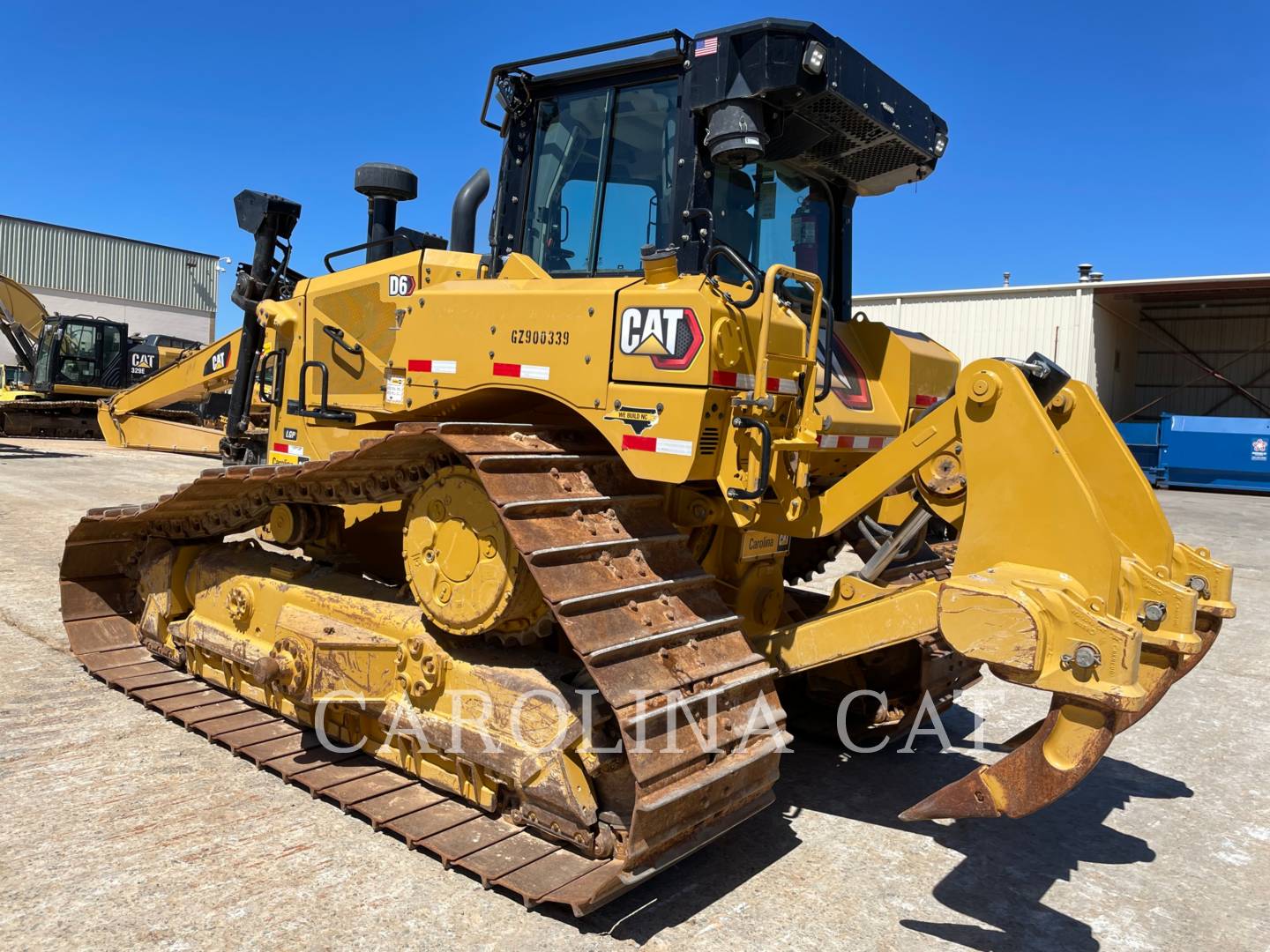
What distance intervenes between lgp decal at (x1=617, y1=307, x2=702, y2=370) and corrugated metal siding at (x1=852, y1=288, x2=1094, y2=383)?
23.3m

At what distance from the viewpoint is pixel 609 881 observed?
3211 mm

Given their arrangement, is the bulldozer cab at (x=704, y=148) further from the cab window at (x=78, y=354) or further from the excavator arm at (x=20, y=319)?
the excavator arm at (x=20, y=319)

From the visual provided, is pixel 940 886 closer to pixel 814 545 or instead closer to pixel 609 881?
pixel 609 881

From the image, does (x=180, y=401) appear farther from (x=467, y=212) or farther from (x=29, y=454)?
(x=29, y=454)

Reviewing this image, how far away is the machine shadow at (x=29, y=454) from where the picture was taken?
61.8 ft

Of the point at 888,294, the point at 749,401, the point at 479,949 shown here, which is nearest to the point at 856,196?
the point at 749,401

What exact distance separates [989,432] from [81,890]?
11.6ft

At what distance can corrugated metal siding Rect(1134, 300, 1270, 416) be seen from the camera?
2938 centimetres

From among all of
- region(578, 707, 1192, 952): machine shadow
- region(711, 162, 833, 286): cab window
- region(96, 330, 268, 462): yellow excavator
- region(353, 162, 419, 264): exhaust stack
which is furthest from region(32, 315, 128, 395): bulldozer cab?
region(578, 707, 1192, 952): machine shadow

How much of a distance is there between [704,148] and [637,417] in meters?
1.31

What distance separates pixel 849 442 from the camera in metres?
4.57

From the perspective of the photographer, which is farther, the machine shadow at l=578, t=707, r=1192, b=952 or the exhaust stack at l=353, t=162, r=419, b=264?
the exhaust stack at l=353, t=162, r=419, b=264

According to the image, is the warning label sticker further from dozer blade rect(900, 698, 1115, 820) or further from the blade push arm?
dozer blade rect(900, 698, 1115, 820)

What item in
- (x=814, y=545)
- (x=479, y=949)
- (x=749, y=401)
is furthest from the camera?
(x=814, y=545)
